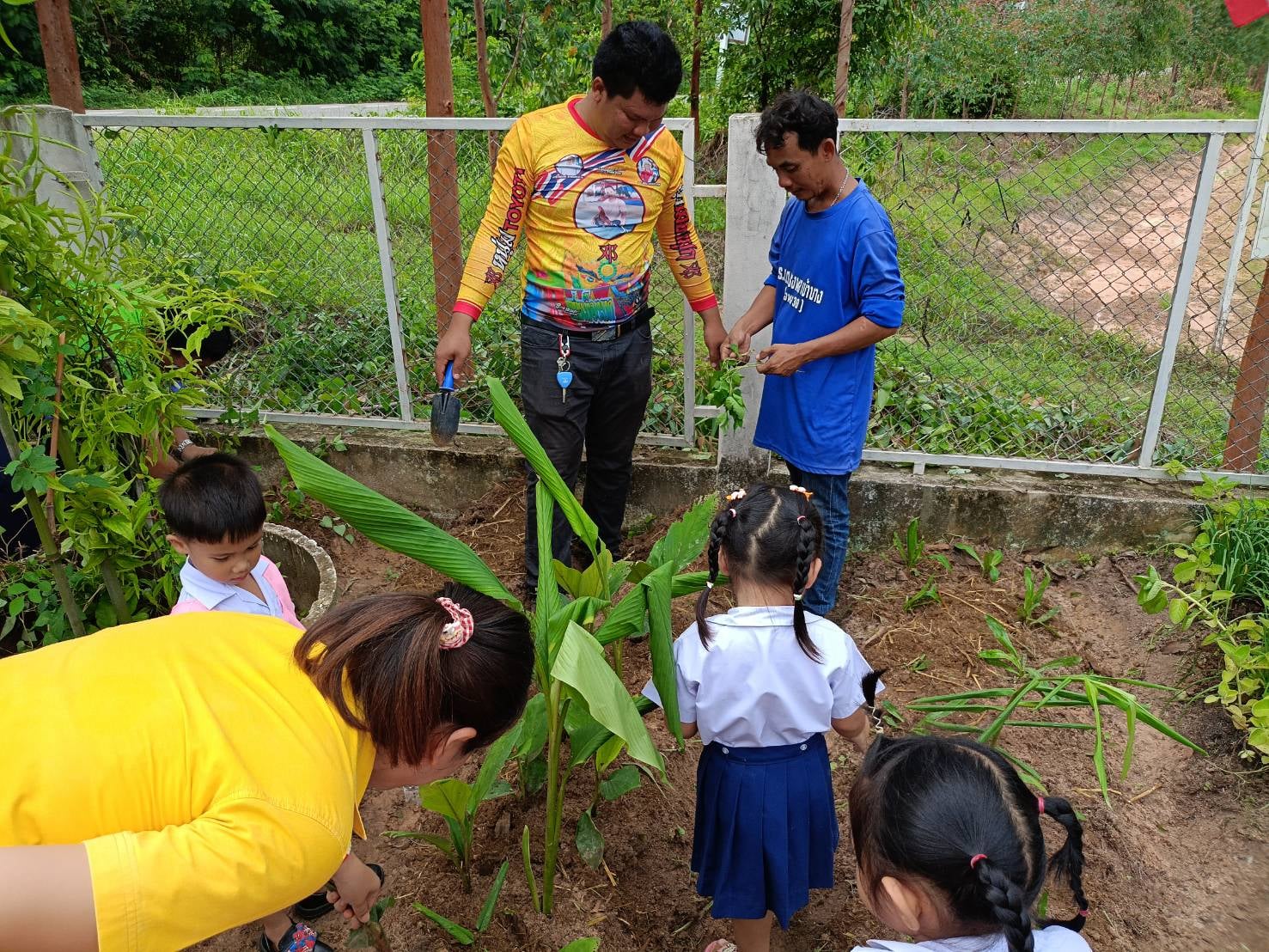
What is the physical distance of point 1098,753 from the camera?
69.2 inches

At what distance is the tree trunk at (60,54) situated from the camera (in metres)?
3.90

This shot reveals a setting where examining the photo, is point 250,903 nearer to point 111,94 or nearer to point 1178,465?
point 1178,465

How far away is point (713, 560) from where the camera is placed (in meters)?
1.85

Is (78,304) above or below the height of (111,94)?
below

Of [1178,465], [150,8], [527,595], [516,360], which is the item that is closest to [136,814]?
[527,595]

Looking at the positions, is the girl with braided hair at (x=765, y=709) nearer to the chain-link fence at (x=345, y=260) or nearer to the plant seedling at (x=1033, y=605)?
the plant seedling at (x=1033, y=605)

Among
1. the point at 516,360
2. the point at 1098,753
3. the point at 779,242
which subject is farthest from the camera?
the point at 516,360

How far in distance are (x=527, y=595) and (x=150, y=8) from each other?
22.6 m

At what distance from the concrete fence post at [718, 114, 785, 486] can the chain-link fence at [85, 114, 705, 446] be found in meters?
0.22

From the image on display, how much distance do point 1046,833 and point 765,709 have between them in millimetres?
1131

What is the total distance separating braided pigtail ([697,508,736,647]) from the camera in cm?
173

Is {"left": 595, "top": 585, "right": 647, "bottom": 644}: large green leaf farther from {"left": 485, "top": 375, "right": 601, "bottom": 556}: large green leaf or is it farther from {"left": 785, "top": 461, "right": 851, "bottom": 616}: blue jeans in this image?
{"left": 785, "top": 461, "right": 851, "bottom": 616}: blue jeans

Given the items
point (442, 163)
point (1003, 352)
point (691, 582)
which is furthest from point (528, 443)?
point (1003, 352)

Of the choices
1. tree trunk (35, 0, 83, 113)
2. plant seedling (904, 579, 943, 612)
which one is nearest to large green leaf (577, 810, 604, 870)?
plant seedling (904, 579, 943, 612)
